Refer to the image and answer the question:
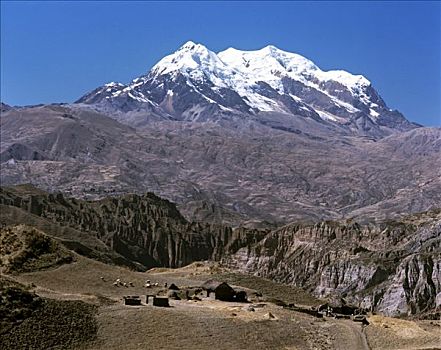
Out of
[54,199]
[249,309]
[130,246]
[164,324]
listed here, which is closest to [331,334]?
[249,309]

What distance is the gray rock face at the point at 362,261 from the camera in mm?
122188

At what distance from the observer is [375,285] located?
127625mm

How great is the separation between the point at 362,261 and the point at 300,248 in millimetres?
20026

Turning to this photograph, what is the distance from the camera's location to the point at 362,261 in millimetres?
134500

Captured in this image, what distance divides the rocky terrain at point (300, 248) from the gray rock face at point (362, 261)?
0.53ft

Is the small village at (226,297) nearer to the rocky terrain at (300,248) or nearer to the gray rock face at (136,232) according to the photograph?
the rocky terrain at (300,248)

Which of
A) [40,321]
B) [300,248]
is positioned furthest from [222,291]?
[300,248]

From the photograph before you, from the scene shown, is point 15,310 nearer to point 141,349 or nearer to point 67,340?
point 67,340

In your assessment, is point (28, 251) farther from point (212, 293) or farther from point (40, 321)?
point (40, 321)

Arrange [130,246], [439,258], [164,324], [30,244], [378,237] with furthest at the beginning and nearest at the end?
[130,246]
[378,237]
[439,258]
[30,244]
[164,324]

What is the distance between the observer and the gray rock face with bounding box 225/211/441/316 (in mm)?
122188

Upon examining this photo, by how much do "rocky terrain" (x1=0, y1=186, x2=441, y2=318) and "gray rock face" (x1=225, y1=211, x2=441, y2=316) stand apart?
6.4 inches

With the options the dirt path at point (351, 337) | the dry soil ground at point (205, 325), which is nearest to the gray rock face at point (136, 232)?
the dry soil ground at point (205, 325)

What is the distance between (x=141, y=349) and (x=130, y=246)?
14244 centimetres
